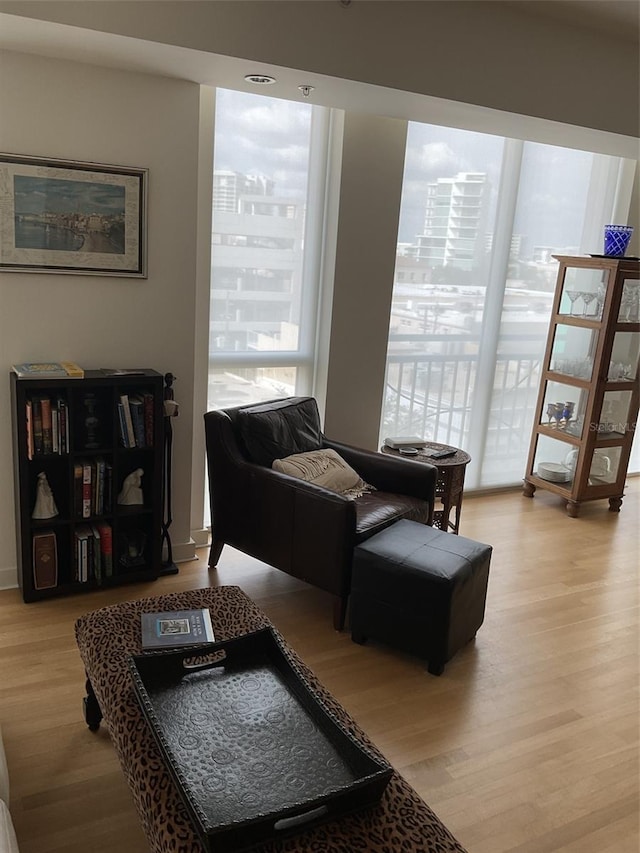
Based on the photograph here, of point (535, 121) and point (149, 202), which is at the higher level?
point (535, 121)

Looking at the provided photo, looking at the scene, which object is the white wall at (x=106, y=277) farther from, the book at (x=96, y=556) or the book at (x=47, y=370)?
the book at (x=96, y=556)

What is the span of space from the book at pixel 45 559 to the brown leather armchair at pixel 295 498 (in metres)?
0.75

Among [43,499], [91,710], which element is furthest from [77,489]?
[91,710]

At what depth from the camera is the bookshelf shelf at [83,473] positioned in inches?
118

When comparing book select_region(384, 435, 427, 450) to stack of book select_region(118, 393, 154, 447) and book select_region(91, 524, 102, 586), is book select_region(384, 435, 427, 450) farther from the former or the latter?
book select_region(91, 524, 102, 586)

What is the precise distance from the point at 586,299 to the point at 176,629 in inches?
141

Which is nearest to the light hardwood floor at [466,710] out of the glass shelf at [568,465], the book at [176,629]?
the book at [176,629]

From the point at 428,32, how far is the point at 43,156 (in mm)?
1744

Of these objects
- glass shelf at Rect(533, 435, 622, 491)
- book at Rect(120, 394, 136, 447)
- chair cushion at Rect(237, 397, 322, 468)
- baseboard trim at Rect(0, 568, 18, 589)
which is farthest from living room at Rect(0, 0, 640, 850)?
glass shelf at Rect(533, 435, 622, 491)

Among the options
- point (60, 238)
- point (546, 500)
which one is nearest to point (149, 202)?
point (60, 238)

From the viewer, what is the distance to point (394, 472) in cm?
356

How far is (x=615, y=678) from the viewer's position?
9.45ft

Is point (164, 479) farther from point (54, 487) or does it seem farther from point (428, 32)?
point (428, 32)

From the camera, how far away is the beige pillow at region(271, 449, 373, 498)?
3.32 m
